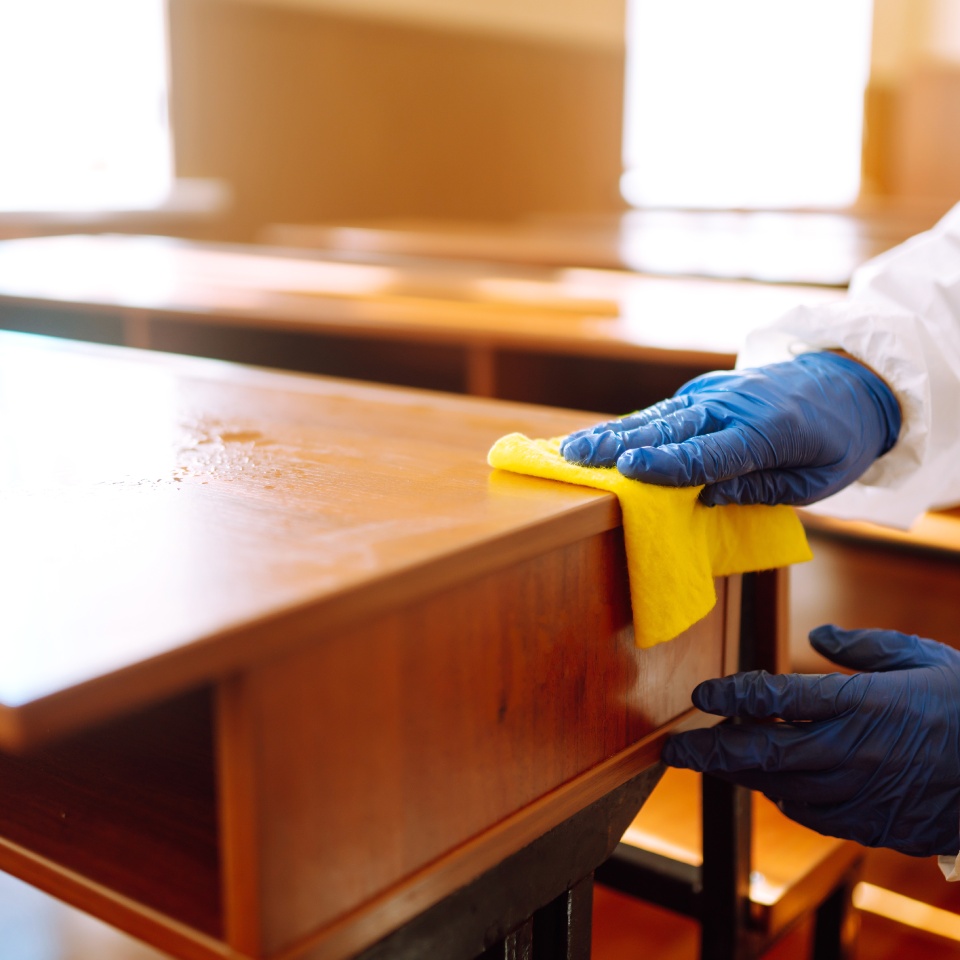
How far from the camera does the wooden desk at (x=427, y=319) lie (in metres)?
1.60

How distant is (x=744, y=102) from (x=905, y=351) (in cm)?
744

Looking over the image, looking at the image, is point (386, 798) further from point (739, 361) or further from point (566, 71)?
point (566, 71)

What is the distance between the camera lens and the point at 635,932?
5.58 feet

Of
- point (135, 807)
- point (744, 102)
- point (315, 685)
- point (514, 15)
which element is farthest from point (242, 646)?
point (744, 102)

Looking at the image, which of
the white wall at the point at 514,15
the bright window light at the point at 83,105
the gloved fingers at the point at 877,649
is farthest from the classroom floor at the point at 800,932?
the white wall at the point at 514,15

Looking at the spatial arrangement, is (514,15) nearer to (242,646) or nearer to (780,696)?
(780,696)

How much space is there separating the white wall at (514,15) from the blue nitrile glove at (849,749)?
178 inches

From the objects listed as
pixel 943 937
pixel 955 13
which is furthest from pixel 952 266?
pixel 955 13

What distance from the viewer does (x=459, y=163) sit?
5941mm

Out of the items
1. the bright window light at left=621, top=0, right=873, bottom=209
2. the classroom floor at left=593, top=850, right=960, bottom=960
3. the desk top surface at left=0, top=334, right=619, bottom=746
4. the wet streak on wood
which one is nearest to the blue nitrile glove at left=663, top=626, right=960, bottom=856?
the desk top surface at left=0, top=334, right=619, bottom=746

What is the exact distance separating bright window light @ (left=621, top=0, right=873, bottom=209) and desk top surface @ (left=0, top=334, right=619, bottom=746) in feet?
20.0

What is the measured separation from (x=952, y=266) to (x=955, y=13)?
8.41 meters

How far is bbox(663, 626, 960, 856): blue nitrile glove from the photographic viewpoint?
83 cm

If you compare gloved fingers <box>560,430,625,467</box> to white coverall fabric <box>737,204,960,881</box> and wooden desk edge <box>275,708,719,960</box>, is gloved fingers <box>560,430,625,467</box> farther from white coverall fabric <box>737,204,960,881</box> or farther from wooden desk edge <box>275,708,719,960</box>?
white coverall fabric <box>737,204,960,881</box>
